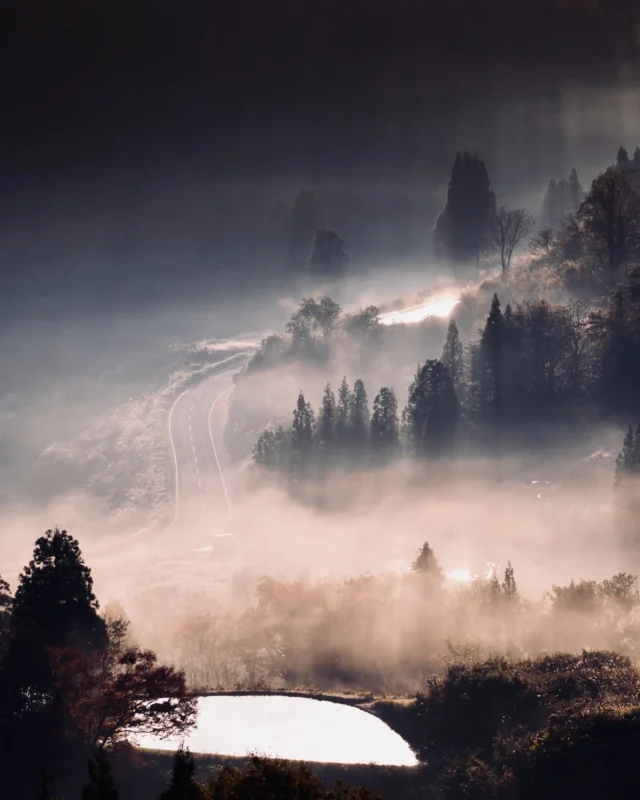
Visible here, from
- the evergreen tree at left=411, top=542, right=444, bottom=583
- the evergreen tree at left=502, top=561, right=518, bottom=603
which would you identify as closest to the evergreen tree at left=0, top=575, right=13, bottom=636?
the evergreen tree at left=411, top=542, right=444, bottom=583

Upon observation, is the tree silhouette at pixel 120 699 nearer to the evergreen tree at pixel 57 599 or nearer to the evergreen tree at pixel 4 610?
the evergreen tree at pixel 57 599

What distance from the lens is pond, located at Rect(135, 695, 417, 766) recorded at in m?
96.4

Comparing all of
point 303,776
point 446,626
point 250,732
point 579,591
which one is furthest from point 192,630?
point 303,776

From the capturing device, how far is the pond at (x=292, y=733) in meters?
96.4

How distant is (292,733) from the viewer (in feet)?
331

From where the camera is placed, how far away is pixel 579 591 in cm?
15388

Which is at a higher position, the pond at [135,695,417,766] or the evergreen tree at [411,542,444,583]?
the evergreen tree at [411,542,444,583]

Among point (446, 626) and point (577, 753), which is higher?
point (446, 626)

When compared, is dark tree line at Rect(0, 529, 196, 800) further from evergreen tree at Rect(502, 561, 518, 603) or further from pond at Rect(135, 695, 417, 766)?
evergreen tree at Rect(502, 561, 518, 603)

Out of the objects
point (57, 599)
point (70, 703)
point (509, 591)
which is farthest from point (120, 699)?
point (509, 591)

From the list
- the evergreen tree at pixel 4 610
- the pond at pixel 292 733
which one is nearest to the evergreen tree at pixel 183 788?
the pond at pixel 292 733

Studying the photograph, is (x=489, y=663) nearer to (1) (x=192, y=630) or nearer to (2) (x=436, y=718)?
(2) (x=436, y=718)

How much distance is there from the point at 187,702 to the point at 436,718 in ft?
69.6

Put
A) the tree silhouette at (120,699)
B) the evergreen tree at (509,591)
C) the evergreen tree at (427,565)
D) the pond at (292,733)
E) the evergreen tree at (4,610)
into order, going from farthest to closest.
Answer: the evergreen tree at (427,565), the evergreen tree at (509,591), the evergreen tree at (4,610), the pond at (292,733), the tree silhouette at (120,699)
